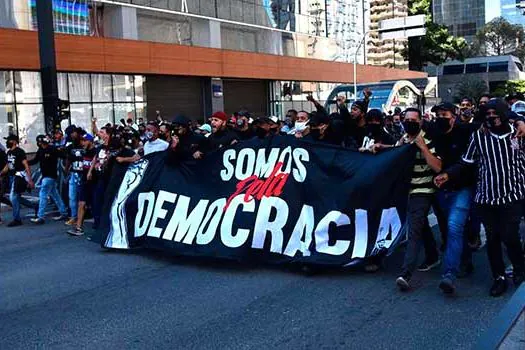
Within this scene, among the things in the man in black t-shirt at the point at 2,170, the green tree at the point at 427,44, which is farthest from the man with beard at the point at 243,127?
the green tree at the point at 427,44

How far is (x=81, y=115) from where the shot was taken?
2761 cm

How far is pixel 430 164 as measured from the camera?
5945 millimetres

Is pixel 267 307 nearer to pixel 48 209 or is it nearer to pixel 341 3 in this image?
pixel 48 209

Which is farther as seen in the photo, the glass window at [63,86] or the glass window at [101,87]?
the glass window at [101,87]

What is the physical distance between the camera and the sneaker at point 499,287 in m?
5.79

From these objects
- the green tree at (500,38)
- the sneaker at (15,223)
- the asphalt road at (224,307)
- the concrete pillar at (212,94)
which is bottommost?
the sneaker at (15,223)

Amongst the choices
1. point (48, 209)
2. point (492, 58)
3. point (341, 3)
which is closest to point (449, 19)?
point (492, 58)

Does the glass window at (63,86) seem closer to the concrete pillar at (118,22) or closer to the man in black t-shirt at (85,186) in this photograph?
the concrete pillar at (118,22)

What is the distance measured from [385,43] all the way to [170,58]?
1323 inches

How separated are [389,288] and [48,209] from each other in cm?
849

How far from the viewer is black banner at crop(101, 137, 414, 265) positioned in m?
6.54

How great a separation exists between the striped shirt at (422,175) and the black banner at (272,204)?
0.58 feet

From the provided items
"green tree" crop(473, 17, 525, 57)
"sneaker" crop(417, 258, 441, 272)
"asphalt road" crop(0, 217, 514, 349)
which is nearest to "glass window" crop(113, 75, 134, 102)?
"asphalt road" crop(0, 217, 514, 349)

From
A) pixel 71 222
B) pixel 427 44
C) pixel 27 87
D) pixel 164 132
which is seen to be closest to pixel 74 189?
pixel 71 222
